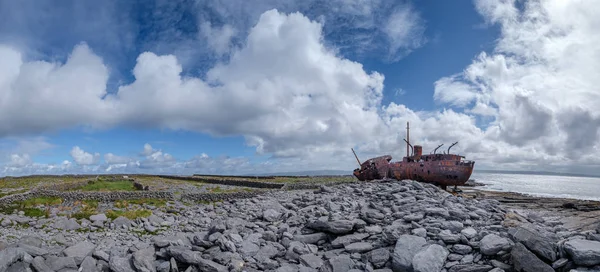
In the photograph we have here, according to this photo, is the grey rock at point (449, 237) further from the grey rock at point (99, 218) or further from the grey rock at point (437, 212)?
the grey rock at point (99, 218)

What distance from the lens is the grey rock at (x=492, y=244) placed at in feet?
28.1

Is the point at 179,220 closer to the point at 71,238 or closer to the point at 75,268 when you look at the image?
the point at 71,238

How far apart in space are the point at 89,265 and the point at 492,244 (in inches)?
501

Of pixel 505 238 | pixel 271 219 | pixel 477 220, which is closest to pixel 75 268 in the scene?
pixel 271 219

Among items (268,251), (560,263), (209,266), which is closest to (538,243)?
(560,263)

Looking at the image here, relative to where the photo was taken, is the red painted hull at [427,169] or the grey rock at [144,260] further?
the red painted hull at [427,169]

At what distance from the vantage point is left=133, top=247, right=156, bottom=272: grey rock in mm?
10727

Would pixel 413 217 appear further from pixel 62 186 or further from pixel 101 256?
pixel 62 186

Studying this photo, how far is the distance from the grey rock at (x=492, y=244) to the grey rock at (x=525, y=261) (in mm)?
320

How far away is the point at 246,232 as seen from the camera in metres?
13.3

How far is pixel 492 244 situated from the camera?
866cm

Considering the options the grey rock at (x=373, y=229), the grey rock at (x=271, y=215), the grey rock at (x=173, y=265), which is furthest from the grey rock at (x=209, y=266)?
the grey rock at (x=373, y=229)

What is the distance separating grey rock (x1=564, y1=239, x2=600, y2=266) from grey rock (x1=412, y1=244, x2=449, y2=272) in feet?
9.10

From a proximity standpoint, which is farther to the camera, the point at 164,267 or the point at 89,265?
the point at 89,265
